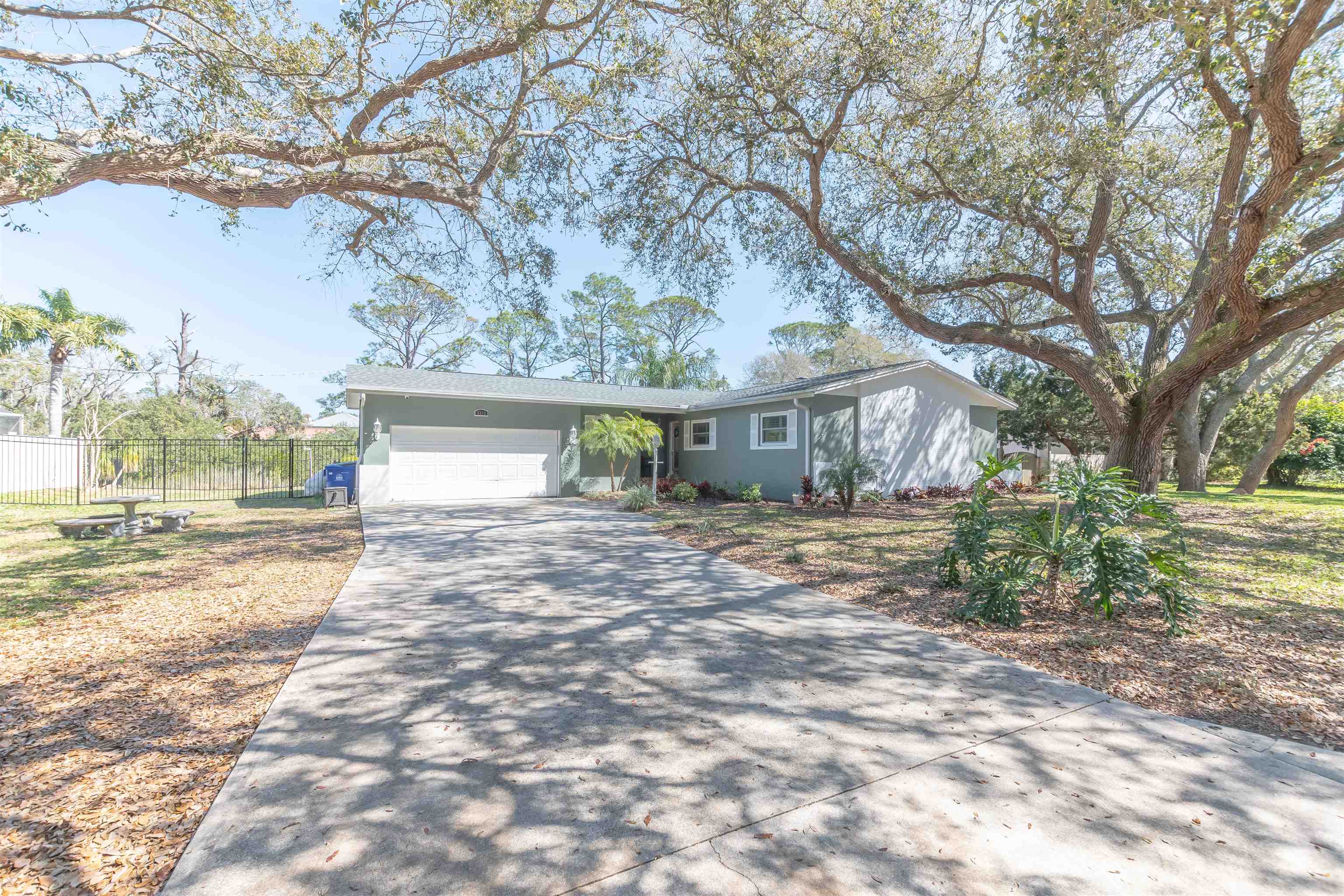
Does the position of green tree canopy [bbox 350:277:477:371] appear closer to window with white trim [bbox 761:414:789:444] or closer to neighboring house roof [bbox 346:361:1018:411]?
neighboring house roof [bbox 346:361:1018:411]

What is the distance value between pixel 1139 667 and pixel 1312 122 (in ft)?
29.3

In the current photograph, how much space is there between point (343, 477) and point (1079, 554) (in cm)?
1494

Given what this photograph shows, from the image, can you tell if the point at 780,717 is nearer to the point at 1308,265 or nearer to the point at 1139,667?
the point at 1139,667

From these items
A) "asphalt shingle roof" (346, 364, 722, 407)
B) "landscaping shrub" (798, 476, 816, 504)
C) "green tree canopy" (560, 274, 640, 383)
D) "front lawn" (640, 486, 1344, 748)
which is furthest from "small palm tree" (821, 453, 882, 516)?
"green tree canopy" (560, 274, 640, 383)

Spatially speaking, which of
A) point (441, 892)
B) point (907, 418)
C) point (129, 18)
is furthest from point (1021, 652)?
point (907, 418)

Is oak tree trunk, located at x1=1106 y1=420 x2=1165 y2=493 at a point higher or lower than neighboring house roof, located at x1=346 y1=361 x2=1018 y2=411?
lower

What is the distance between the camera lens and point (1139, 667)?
3.77 metres

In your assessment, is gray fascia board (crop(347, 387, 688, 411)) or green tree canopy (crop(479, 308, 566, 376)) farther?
green tree canopy (crop(479, 308, 566, 376))

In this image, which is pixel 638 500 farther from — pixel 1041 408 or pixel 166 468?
pixel 166 468

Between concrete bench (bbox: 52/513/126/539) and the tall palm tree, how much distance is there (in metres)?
11.3

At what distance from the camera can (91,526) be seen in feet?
27.9

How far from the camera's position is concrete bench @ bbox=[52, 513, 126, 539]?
8.34 m

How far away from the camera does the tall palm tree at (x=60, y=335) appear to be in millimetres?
16250

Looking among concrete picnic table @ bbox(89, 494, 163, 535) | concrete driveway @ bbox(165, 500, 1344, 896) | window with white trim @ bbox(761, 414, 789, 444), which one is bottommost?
concrete driveway @ bbox(165, 500, 1344, 896)
